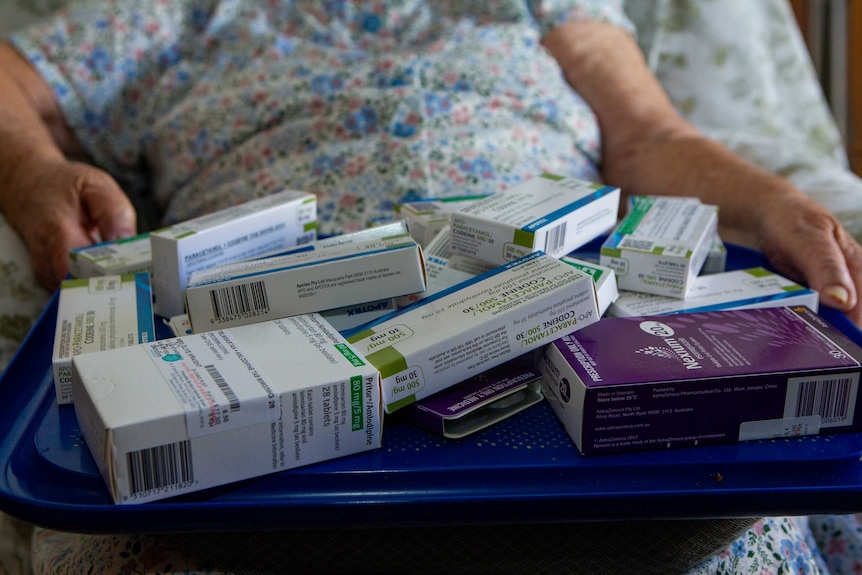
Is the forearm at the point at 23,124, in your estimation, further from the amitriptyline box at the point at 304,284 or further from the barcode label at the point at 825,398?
the barcode label at the point at 825,398

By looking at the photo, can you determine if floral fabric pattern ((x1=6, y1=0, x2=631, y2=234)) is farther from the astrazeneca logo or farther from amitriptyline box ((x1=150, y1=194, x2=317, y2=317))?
the astrazeneca logo

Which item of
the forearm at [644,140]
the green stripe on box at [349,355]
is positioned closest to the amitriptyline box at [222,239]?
the green stripe on box at [349,355]

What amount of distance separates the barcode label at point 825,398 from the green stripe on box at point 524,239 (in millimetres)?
220

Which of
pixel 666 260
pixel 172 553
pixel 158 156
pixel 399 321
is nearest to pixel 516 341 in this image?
pixel 399 321

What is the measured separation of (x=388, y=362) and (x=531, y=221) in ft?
0.68

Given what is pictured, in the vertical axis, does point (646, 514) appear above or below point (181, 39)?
below

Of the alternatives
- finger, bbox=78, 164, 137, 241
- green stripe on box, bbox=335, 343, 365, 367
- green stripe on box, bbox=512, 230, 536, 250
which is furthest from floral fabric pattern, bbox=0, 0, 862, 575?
green stripe on box, bbox=335, 343, 365, 367

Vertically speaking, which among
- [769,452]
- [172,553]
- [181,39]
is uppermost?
[181,39]

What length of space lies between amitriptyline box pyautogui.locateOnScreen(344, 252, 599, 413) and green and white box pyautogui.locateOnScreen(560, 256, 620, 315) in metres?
0.04

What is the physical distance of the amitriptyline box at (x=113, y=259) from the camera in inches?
30.1

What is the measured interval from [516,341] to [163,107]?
2.88 ft

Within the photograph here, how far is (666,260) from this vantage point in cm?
68

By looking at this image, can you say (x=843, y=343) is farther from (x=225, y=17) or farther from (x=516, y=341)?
(x=225, y=17)

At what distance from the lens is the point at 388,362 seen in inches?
20.6
